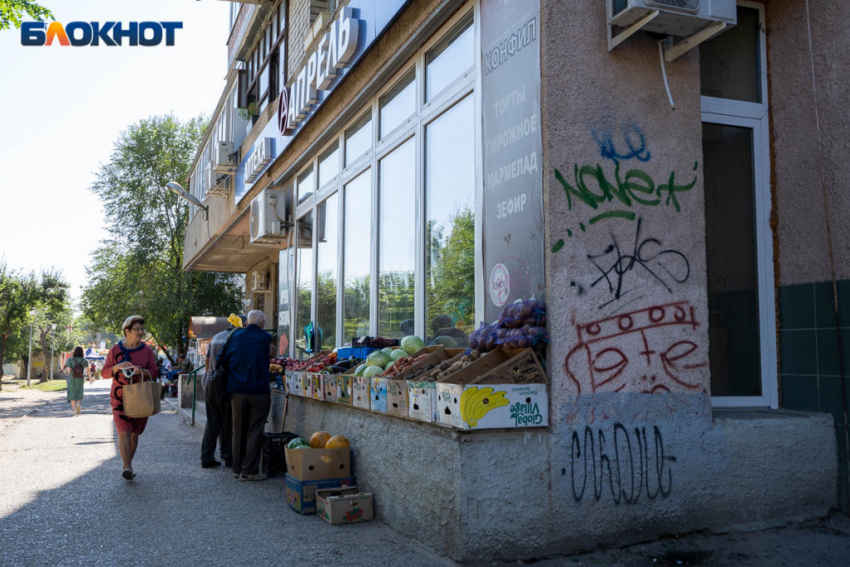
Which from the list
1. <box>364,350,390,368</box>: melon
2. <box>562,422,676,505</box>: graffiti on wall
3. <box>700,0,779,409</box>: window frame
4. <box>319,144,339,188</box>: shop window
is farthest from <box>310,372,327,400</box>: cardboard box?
<box>319,144,339,188</box>: shop window

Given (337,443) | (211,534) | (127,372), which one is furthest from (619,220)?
(127,372)

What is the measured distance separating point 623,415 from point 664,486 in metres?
0.55

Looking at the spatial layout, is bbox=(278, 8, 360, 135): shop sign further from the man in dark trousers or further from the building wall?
the building wall

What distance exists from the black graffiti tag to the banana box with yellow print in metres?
0.76

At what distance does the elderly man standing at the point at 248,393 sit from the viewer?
8.04 m

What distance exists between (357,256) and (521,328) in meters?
5.03

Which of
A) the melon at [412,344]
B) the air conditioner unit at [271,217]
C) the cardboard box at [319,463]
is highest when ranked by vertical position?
the air conditioner unit at [271,217]

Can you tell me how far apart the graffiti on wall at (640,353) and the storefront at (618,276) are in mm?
14

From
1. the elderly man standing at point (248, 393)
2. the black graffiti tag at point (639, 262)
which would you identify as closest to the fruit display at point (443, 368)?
the black graffiti tag at point (639, 262)

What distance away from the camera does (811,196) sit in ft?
18.5

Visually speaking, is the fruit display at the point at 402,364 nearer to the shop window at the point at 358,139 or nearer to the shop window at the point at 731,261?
the shop window at the point at 731,261

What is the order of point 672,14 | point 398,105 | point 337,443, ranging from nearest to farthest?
point 672,14, point 337,443, point 398,105

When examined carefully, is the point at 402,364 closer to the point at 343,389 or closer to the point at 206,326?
the point at 343,389

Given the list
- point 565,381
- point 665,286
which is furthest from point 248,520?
point 665,286
